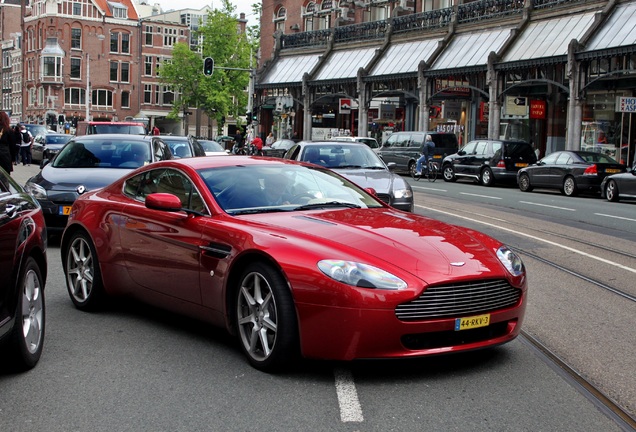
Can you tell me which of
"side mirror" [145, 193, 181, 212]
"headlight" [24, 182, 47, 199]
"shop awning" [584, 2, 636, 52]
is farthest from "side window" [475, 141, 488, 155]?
"side mirror" [145, 193, 181, 212]

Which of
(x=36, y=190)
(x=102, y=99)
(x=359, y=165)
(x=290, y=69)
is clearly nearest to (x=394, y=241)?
(x=36, y=190)

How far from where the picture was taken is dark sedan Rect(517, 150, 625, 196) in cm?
2659

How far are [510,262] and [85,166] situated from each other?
861cm

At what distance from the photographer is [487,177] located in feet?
107

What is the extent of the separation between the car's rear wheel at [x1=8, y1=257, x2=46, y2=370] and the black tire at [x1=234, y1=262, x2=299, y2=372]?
134 centimetres

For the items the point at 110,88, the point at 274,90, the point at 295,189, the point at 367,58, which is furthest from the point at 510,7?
the point at 110,88

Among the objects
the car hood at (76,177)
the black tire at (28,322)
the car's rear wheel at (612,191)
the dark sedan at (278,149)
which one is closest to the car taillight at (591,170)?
the car's rear wheel at (612,191)

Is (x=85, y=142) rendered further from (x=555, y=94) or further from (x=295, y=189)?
(x=555, y=94)

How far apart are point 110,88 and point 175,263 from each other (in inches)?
3751

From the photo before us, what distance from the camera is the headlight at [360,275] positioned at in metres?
5.23

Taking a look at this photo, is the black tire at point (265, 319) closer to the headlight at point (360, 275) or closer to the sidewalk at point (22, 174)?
the headlight at point (360, 275)

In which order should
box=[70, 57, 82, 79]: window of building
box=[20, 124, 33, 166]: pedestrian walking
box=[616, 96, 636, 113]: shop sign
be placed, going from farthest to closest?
box=[70, 57, 82, 79]: window of building
box=[20, 124, 33, 166]: pedestrian walking
box=[616, 96, 636, 113]: shop sign

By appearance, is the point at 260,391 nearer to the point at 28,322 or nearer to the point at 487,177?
the point at 28,322

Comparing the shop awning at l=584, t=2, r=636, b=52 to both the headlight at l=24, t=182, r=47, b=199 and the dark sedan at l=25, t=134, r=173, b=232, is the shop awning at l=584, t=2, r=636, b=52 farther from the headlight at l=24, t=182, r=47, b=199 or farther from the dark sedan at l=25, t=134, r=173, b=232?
the headlight at l=24, t=182, r=47, b=199
